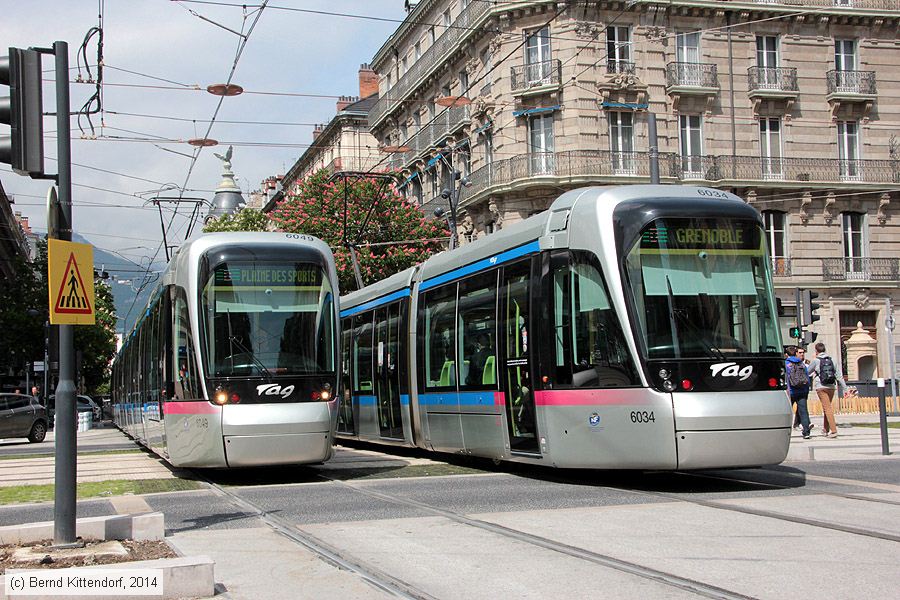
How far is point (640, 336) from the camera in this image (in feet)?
37.0

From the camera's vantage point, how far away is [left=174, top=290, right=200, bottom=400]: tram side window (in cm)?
1338

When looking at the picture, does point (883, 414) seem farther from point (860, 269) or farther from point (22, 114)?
point (860, 269)

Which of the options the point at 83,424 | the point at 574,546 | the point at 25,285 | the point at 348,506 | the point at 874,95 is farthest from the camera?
the point at 25,285

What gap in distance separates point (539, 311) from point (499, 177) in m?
24.1

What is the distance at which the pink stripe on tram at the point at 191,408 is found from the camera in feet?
43.0

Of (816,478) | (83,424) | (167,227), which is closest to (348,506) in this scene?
(816,478)

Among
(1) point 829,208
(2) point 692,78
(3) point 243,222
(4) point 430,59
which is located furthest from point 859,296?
(3) point 243,222

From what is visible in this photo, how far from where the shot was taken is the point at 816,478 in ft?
41.7

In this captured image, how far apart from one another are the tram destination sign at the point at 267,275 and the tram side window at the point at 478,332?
2.07 metres

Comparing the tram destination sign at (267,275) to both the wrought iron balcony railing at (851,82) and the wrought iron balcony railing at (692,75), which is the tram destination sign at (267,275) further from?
the wrought iron balcony railing at (851,82)

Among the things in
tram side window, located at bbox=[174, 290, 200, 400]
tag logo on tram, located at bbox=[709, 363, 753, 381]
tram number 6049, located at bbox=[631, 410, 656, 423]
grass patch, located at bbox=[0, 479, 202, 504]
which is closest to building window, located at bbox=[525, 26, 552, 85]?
tram side window, located at bbox=[174, 290, 200, 400]

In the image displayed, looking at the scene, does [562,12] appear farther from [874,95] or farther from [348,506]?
[348,506]

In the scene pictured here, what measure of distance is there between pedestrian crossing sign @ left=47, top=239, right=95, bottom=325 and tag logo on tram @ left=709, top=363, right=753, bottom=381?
617 centimetres

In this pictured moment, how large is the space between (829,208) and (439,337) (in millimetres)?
26181
